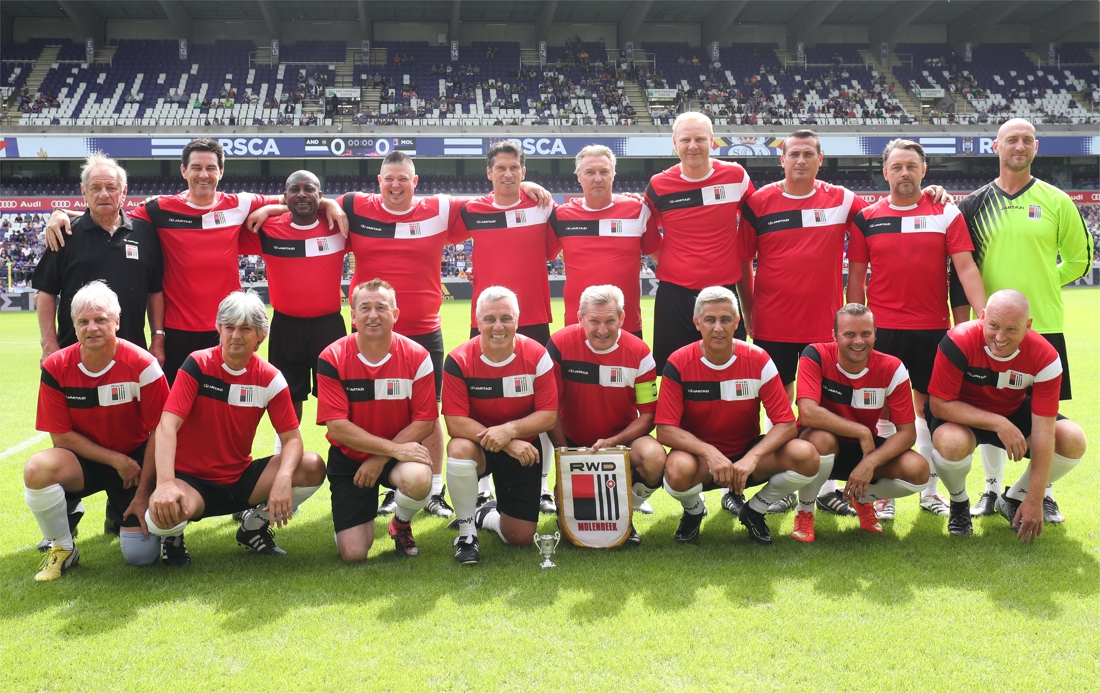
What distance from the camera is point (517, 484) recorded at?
166 inches

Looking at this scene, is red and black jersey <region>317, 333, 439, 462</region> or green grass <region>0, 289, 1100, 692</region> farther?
red and black jersey <region>317, 333, 439, 462</region>

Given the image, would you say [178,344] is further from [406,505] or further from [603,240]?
[603,240]

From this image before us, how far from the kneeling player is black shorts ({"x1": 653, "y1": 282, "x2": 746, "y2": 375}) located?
0.85m

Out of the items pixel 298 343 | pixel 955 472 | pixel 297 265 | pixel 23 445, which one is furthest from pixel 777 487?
pixel 23 445

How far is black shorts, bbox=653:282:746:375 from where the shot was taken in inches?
199

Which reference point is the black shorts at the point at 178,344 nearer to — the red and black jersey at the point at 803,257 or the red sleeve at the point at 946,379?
the red and black jersey at the point at 803,257

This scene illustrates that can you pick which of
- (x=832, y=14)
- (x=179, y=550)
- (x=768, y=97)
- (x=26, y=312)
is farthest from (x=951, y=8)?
(x=179, y=550)

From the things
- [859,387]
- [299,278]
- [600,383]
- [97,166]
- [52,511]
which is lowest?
[52,511]

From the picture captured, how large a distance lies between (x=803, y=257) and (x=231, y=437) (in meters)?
3.58

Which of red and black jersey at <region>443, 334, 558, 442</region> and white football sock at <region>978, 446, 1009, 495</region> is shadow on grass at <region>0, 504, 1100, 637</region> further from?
red and black jersey at <region>443, 334, 558, 442</region>

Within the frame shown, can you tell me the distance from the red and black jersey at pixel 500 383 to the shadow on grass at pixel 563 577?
761mm

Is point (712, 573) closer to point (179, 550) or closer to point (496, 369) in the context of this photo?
point (496, 369)

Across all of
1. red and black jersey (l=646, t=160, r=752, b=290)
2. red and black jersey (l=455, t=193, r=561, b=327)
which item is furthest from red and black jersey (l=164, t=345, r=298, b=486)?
red and black jersey (l=646, t=160, r=752, b=290)

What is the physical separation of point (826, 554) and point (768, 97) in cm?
3723
